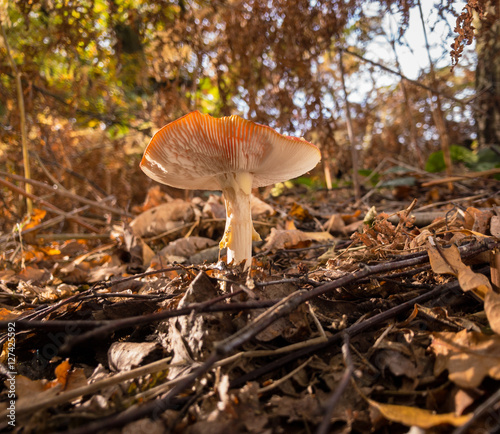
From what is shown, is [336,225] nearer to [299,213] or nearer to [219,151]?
[299,213]

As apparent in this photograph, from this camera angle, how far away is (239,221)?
5.52 ft

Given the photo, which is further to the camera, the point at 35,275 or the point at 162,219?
the point at 162,219

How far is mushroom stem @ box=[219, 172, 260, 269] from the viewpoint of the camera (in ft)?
5.46

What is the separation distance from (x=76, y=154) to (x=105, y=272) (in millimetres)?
3874

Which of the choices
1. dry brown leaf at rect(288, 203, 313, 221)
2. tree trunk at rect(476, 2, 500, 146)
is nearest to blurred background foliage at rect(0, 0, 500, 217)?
tree trunk at rect(476, 2, 500, 146)

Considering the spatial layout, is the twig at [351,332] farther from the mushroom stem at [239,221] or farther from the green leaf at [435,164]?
the green leaf at [435,164]

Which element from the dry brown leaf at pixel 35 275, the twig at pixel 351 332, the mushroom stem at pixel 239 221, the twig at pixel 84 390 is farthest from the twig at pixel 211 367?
the dry brown leaf at pixel 35 275

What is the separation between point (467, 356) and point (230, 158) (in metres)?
1.17

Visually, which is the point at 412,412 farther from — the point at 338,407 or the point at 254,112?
the point at 254,112

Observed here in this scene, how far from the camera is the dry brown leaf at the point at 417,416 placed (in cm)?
69

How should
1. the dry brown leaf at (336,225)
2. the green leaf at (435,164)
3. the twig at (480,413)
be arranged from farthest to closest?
the green leaf at (435,164), the dry brown leaf at (336,225), the twig at (480,413)

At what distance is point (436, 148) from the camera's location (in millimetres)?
6617

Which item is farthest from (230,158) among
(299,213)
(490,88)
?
(490,88)

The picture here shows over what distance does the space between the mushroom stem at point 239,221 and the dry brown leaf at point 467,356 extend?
95 centimetres
